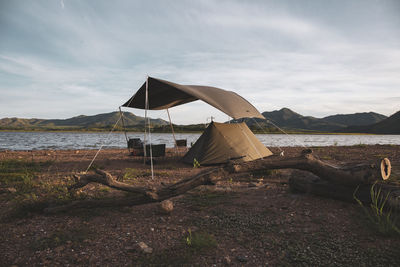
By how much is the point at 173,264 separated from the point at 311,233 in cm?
207

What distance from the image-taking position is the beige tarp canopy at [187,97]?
7782 mm

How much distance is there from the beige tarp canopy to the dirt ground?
388 centimetres

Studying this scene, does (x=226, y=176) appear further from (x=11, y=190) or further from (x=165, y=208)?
(x=11, y=190)

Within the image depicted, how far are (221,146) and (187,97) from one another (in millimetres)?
3006

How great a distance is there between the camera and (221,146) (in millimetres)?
9609

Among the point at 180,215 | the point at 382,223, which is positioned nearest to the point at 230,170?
the point at 180,215

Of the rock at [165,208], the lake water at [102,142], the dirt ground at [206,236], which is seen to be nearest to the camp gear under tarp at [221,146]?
the lake water at [102,142]

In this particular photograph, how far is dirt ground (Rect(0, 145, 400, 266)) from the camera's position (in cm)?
260

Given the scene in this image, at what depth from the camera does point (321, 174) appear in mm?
4191

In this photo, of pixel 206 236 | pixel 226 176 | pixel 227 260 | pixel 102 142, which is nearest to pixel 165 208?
pixel 206 236

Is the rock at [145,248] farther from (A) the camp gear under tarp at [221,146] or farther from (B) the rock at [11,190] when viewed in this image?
(A) the camp gear under tarp at [221,146]

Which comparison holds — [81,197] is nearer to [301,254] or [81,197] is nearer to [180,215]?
[180,215]

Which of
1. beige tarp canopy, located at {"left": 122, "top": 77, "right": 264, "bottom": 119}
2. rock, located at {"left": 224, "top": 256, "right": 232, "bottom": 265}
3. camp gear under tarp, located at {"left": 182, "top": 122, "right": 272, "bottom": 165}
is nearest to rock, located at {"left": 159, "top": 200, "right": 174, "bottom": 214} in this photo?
rock, located at {"left": 224, "top": 256, "right": 232, "bottom": 265}

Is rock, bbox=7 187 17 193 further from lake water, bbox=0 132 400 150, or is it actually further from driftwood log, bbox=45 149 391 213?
lake water, bbox=0 132 400 150
